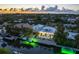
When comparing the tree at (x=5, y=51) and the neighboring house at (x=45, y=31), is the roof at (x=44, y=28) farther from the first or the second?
the tree at (x=5, y=51)

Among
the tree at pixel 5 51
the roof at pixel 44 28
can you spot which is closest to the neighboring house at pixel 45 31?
the roof at pixel 44 28

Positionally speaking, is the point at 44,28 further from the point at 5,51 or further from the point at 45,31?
the point at 5,51

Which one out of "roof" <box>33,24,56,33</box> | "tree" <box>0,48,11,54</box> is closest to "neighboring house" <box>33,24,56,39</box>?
"roof" <box>33,24,56,33</box>

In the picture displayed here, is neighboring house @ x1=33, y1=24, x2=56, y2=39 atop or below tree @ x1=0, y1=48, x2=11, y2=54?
atop

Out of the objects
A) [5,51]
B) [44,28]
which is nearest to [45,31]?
[44,28]

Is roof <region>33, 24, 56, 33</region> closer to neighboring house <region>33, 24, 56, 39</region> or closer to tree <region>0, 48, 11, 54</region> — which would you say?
neighboring house <region>33, 24, 56, 39</region>
